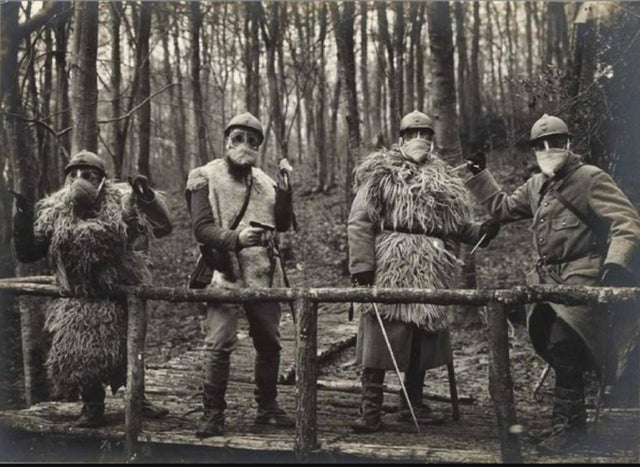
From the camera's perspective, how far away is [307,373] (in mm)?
4941

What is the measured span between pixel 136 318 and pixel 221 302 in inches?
26.8

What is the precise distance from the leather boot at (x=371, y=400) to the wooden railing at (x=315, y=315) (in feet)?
1.64

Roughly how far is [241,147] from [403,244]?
1.44m

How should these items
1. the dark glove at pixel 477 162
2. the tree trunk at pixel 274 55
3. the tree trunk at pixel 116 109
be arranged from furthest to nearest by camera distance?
the tree trunk at pixel 274 55
the tree trunk at pixel 116 109
the dark glove at pixel 477 162

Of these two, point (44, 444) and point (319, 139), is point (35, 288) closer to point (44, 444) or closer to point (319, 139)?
point (44, 444)

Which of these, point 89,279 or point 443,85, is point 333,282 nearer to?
point 443,85

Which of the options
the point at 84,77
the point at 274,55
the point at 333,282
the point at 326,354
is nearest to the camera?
the point at 84,77

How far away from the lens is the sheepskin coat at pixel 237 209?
5531mm

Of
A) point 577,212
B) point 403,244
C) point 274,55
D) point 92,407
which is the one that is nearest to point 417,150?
point 403,244

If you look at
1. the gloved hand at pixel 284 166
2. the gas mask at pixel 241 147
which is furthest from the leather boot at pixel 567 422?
the gas mask at pixel 241 147

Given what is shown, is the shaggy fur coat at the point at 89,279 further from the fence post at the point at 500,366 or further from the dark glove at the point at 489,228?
the fence post at the point at 500,366

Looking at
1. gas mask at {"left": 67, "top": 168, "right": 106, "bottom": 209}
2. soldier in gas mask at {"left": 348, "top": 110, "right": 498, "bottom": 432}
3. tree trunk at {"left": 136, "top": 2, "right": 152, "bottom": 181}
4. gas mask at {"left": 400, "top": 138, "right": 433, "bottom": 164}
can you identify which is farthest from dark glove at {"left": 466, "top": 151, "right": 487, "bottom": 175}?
tree trunk at {"left": 136, "top": 2, "right": 152, "bottom": 181}

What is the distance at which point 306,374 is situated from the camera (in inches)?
194

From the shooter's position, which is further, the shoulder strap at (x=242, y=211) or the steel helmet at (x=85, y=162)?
the shoulder strap at (x=242, y=211)
